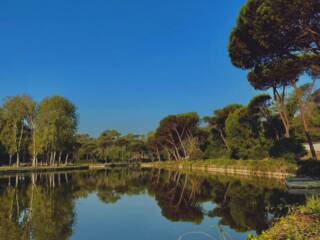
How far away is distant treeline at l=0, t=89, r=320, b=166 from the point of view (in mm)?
36438

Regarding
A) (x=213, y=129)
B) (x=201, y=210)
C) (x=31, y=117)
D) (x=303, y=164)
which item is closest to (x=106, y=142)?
(x=31, y=117)

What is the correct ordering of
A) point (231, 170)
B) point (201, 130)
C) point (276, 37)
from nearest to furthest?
point (276, 37), point (231, 170), point (201, 130)

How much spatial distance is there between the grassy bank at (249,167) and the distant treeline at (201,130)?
1055 mm

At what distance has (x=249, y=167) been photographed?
3344cm

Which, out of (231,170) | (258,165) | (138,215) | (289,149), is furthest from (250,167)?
(138,215)

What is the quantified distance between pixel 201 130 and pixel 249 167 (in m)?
26.6

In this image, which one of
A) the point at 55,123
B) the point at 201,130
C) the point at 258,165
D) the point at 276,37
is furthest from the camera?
the point at 201,130

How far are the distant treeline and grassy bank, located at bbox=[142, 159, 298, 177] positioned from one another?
3.46 feet

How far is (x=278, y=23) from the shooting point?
11398mm

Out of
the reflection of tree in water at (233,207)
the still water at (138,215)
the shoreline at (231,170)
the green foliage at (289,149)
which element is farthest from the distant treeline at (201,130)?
the still water at (138,215)

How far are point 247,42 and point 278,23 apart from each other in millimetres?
2765

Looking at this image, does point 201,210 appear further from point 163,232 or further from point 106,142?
point 106,142

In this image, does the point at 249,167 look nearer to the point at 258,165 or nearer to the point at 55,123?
the point at 258,165

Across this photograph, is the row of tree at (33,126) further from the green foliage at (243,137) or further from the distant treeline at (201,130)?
the green foliage at (243,137)
